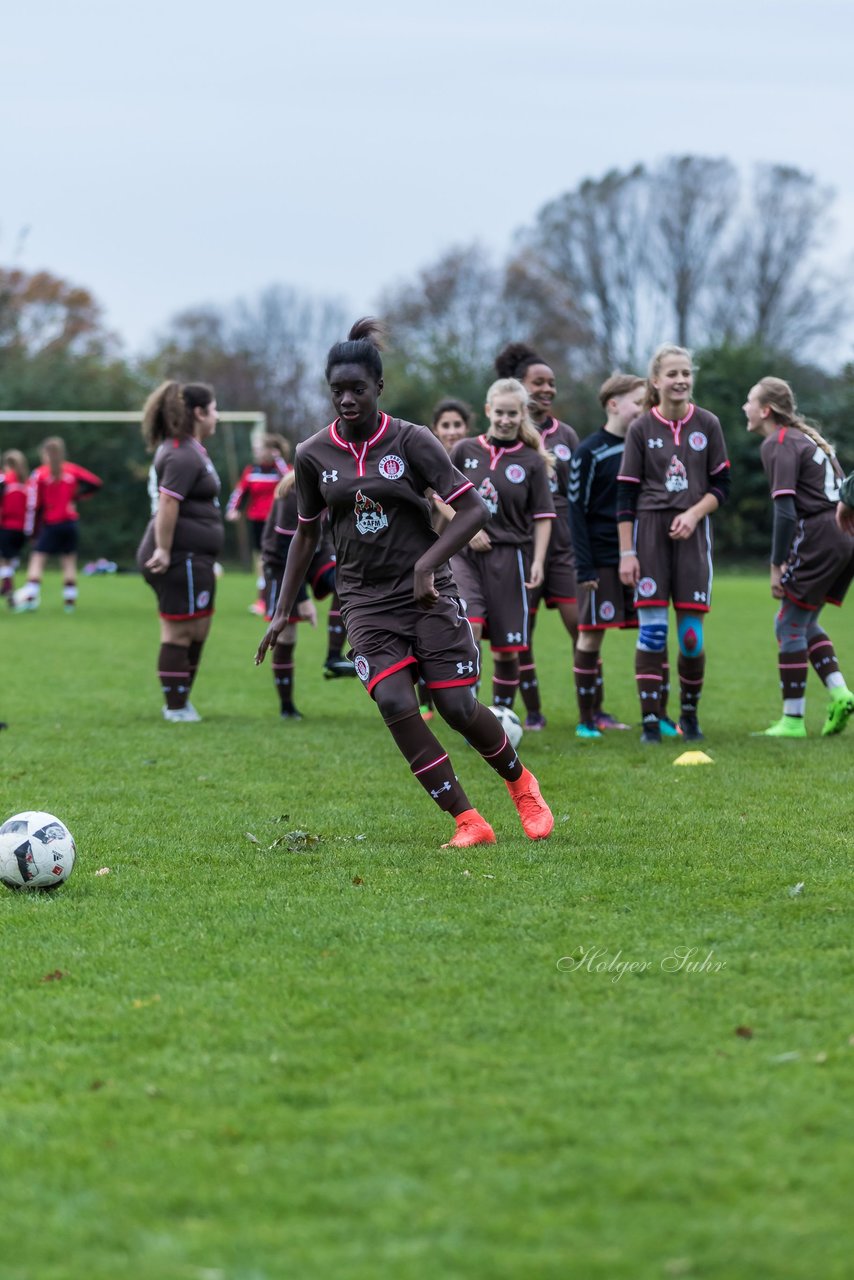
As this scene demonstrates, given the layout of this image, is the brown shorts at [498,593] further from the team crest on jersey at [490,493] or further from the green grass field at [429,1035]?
the green grass field at [429,1035]

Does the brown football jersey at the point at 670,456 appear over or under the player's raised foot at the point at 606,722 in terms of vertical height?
over

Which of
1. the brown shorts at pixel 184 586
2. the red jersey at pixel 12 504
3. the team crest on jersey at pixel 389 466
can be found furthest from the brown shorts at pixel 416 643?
the red jersey at pixel 12 504

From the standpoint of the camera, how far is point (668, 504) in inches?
355

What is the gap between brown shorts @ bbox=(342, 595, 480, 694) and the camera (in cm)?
622

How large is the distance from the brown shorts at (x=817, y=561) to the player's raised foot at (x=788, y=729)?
0.76 m

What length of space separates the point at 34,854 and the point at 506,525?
13.7 ft

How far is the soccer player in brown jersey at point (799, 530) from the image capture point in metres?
9.30

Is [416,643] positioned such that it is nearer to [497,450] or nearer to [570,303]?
[497,450]

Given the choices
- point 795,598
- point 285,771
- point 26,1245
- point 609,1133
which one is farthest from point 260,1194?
point 795,598

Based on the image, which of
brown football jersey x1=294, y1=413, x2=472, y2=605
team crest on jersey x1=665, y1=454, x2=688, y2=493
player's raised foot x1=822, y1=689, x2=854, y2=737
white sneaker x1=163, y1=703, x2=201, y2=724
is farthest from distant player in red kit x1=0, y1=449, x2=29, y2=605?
brown football jersey x1=294, y1=413, x2=472, y2=605

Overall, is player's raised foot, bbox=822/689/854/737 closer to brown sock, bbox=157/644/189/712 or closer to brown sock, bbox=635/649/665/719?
brown sock, bbox=635/649/665/719

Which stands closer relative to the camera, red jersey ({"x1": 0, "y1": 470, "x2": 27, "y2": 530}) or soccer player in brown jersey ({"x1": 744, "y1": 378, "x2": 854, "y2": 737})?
soccer player in brown jersey ({"x1": 744, "y1": 378, "x2": 854, "y2": 737})

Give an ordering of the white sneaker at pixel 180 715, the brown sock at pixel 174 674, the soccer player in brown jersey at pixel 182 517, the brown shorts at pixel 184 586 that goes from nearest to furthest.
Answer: the soccer player in brown jersey at pixel 182 517 < the brown shorts at pixel 184 586 < the brown sock at pixel 174 674 < the white sneaker at pixel 180 715

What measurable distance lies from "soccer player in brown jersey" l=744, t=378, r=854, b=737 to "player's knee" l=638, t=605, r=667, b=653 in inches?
33.1
